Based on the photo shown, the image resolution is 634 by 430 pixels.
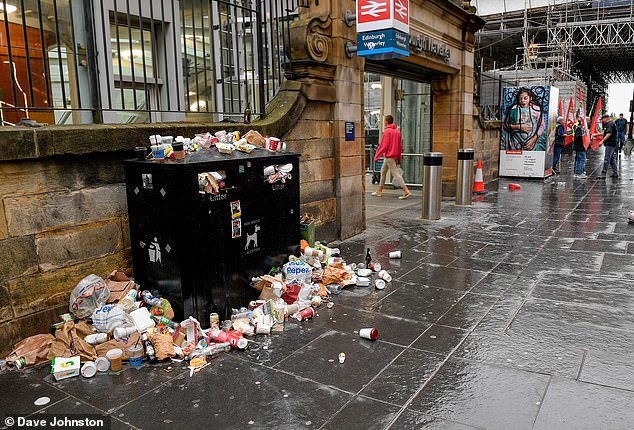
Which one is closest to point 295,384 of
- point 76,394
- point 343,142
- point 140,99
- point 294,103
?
point 76,394

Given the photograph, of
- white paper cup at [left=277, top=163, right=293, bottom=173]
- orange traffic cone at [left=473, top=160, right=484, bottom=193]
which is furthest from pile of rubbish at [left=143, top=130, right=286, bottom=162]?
orange traffic cone at [left=473, top=160, right=484, bottom=193]

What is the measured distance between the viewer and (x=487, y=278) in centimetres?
550

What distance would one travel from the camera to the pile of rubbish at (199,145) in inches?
159

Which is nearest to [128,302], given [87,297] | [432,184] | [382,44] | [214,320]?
[87,297]

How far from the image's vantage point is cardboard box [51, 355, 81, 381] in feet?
11.1

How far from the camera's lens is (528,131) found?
15172 mm

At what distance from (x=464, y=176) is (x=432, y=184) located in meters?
1.72

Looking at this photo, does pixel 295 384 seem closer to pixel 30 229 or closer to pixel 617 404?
pixel 617 404

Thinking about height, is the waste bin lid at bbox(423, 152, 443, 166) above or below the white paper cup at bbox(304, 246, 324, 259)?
above

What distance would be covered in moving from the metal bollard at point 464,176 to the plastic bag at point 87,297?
25.8 feet

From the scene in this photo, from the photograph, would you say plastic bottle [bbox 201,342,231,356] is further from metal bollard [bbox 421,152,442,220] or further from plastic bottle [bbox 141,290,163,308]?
metal bollard [bbox 421,152,442,220]

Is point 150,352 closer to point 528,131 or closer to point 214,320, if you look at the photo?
point 214,320

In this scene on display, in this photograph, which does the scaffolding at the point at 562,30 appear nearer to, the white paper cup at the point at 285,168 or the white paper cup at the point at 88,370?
the white paper cup at the point at 285,168

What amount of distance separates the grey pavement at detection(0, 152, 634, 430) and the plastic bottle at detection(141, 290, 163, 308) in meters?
0.65
